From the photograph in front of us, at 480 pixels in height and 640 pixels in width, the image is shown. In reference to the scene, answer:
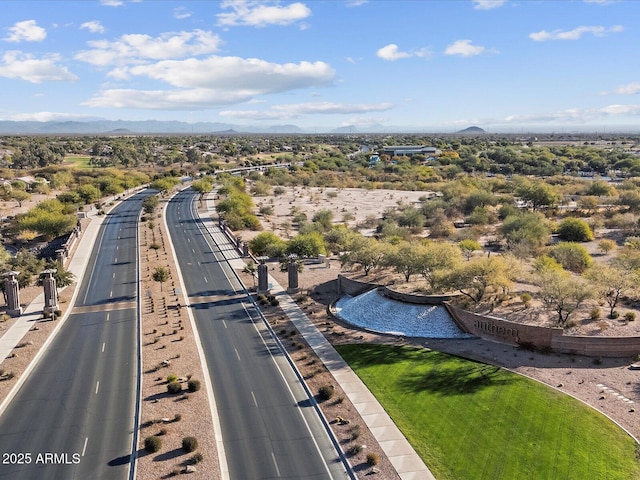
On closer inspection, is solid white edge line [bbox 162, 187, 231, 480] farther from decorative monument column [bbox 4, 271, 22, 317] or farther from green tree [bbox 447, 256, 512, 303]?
green tree [bbox 447, 256, 512, 303]

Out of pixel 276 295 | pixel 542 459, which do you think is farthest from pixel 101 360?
pixel 542 459

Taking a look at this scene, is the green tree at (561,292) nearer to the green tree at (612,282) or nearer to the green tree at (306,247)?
the green tree at (612,282)

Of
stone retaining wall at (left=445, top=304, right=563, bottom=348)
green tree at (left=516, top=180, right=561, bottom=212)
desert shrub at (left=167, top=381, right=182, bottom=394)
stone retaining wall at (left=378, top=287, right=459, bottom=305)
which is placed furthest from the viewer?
green tree at (left=516, top=180, right=561, bottom=212)

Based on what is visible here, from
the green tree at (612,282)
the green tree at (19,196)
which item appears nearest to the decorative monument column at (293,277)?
the green tree at (612,282)

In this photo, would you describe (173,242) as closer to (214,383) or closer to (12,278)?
(12,278)

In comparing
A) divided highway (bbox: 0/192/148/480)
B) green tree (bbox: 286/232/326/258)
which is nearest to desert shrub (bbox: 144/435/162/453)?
divided highway (bbox: 0/192/148/480)
